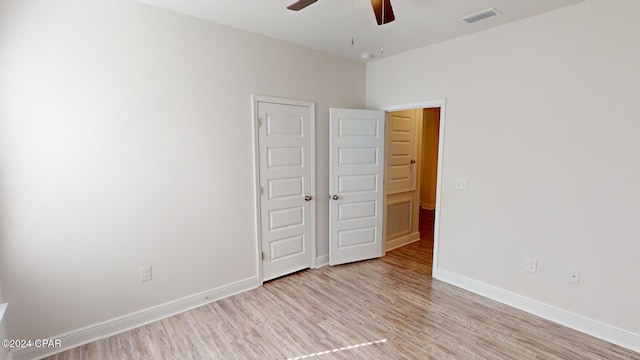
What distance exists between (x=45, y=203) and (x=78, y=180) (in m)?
0.25

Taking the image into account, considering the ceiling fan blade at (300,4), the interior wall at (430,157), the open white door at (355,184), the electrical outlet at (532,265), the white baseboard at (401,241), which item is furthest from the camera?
the interior wall at (430,157)

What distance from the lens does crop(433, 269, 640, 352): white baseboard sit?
2.27m

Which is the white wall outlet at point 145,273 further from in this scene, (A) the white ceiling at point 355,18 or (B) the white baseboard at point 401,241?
(B) the white baseboard at point 401,241

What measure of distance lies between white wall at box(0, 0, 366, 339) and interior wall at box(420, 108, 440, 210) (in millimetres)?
4795

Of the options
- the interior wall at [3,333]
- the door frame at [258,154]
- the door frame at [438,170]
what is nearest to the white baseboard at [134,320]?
the interior wall at [3,333]

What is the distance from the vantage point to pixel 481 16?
8.45 ft

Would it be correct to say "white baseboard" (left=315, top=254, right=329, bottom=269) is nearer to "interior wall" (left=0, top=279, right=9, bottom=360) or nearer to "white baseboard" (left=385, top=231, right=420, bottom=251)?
"white baseboard" (left=385, top=231, right=420, bottom=251)

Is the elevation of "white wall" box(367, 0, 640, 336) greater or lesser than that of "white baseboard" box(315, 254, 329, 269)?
greater

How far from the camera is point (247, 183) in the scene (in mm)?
3092

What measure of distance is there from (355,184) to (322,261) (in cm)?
110

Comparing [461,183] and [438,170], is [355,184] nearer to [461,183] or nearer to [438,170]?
[438,170]

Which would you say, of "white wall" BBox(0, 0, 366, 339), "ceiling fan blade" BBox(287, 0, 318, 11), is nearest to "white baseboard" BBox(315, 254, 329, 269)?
"white wall" BBox(0, 0, 366, 339)

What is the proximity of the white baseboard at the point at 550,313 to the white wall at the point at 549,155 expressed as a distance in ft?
0.16

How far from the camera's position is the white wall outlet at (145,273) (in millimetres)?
2525
